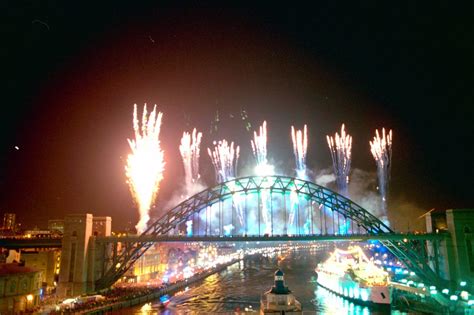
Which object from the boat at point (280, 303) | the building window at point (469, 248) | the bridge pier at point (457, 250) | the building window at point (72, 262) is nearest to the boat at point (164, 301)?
the building window at point (72, 262)

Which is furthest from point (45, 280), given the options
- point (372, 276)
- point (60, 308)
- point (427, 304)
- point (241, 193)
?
point (427, 304)

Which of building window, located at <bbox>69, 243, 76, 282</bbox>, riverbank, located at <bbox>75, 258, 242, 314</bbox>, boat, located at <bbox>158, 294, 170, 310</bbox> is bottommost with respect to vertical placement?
boat, located at <bbox>158, 294, 170, 310</bbox>

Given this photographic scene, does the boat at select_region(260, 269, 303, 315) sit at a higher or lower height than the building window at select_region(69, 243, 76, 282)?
lower

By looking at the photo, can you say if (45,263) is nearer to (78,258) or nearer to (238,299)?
(78,258)

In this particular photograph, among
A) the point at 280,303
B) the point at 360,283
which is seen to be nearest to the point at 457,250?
the point at 360,283

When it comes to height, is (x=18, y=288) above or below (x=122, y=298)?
above

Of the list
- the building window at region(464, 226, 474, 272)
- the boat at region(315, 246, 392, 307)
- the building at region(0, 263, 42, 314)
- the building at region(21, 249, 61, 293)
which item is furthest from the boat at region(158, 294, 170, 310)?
the building window at region(464, 226, 474, 272)

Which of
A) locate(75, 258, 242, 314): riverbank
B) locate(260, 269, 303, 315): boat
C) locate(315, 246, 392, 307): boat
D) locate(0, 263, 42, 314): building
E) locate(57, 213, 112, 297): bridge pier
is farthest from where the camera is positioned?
locate(57, 213, 112, 297): bridge pier

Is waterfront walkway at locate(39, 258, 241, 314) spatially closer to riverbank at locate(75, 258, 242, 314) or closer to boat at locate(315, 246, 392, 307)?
riverbank at locate(75, 258, 242, 314)
